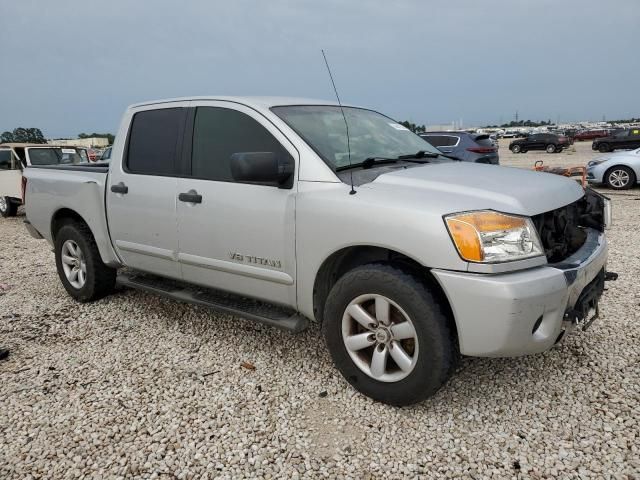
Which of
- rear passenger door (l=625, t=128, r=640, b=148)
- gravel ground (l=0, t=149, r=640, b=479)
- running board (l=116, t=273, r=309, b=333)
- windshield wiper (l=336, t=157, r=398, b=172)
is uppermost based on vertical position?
windshield wiper (l=336, t=157, r=398, b=172)

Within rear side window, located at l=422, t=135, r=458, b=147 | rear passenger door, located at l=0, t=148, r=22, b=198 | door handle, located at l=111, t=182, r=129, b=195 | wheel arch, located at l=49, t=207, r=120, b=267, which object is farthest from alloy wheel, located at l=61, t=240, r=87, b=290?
rear side window, located at l=422, t=135, r=458, b=147

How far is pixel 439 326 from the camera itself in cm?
242

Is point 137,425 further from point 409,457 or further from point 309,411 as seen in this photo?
point 409,457

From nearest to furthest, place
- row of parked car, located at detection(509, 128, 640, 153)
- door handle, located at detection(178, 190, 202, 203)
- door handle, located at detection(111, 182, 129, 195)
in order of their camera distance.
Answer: door handle, located at detection(178, 190, 202, 203) → door handle, located at detection(111, 182, 129, 195) → row of parked car, located at detection(509, 128, 640, 153)

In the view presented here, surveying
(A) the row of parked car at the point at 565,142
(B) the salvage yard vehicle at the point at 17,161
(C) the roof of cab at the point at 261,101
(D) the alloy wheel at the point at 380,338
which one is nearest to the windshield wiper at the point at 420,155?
(C) the roof of cab at the point at 261,101

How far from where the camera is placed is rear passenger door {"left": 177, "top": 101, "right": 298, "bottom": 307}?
2975mm

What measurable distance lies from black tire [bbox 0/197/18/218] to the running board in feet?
29.5

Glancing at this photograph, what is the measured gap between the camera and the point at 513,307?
2.23 metres

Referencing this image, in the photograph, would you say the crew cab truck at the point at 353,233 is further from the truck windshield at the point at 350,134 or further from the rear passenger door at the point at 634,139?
the rear passenger door at the point at 634,139

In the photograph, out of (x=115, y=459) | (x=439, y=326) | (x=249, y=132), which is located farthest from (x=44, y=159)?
(x=439, y=326)

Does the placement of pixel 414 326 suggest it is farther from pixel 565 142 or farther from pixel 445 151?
pixel 565 142

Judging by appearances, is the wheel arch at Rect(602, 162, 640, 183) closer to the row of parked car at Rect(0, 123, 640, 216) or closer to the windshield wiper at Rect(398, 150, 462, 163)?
the row of parked car at Rect(0, 123, 640, 216)

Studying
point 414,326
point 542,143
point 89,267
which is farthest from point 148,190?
point 542,143

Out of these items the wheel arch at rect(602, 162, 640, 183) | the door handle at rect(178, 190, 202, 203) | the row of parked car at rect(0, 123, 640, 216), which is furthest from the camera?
the wheel arch at rect(602, 162, 640, 183)
